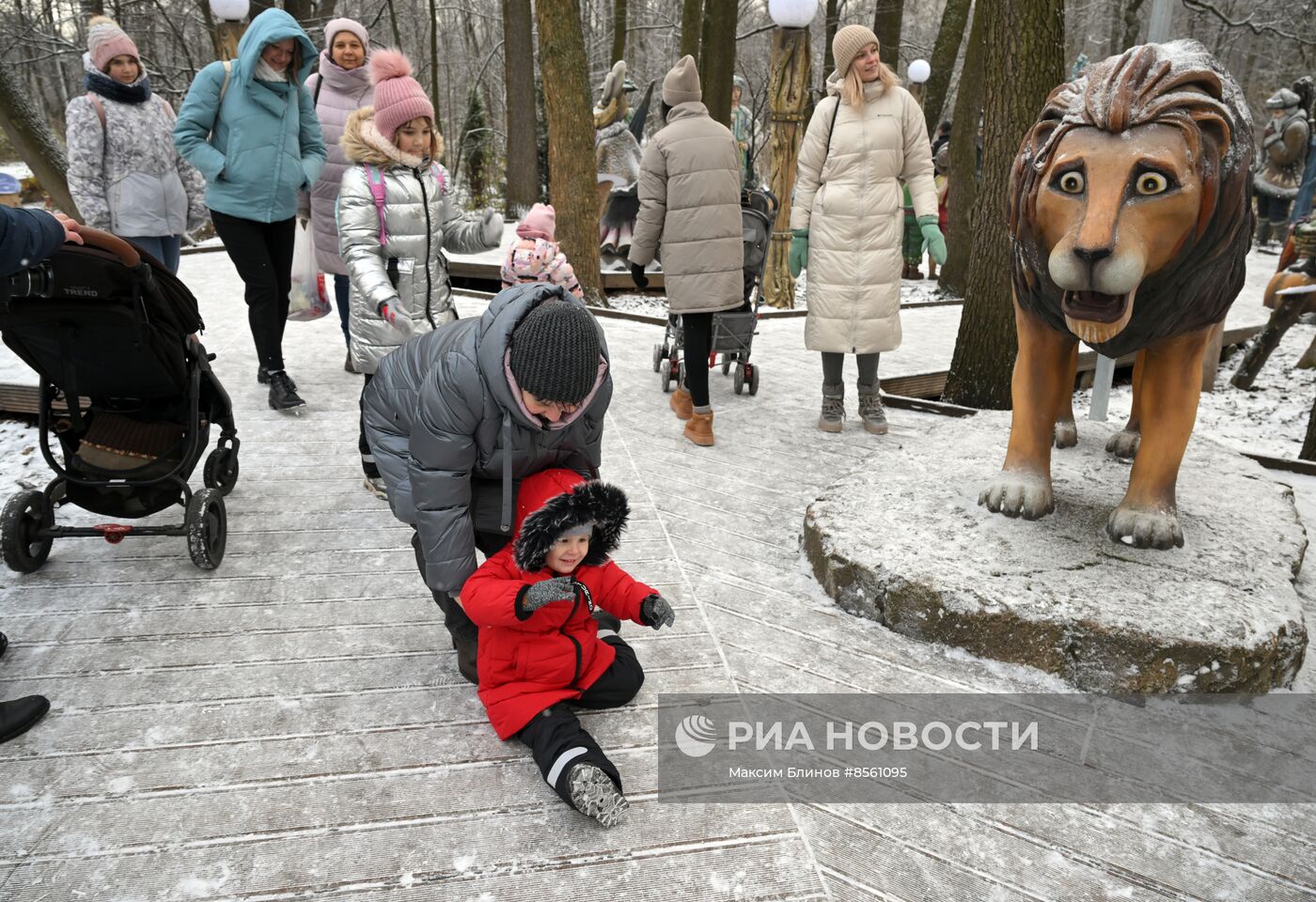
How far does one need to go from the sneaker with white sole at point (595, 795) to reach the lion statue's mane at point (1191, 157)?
215 centimetres

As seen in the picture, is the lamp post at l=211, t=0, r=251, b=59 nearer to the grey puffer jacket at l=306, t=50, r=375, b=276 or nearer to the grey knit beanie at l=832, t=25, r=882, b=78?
the grey puffer jacket at l=306, t=50, r=375, b=276

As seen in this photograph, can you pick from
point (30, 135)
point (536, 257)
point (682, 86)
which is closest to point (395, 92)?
point (536, 257)

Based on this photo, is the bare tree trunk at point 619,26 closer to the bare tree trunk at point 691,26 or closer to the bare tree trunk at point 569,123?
the bare tree trunk at point 691,26

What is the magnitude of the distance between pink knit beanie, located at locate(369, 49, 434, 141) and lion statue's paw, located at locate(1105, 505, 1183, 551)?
3237mm

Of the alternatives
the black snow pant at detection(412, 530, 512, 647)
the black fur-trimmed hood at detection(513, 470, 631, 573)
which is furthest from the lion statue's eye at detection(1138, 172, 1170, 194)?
the black snow pant at detection(412, 530, 512, 647)

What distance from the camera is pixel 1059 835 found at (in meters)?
2.21

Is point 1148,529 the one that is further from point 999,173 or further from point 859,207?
point 999,173

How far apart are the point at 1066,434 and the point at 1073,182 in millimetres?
1827

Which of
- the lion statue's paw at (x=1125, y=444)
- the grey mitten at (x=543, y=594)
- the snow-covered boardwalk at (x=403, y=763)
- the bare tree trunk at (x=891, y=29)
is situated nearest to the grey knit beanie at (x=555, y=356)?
the grey mitten at (x=543, y=594)

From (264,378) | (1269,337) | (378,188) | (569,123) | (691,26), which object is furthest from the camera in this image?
(691,26)

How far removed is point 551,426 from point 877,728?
50.0 inches

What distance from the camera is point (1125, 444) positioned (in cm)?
411

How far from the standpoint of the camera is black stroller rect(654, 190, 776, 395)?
226 inches

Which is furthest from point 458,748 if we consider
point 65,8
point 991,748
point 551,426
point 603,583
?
point 65,8
